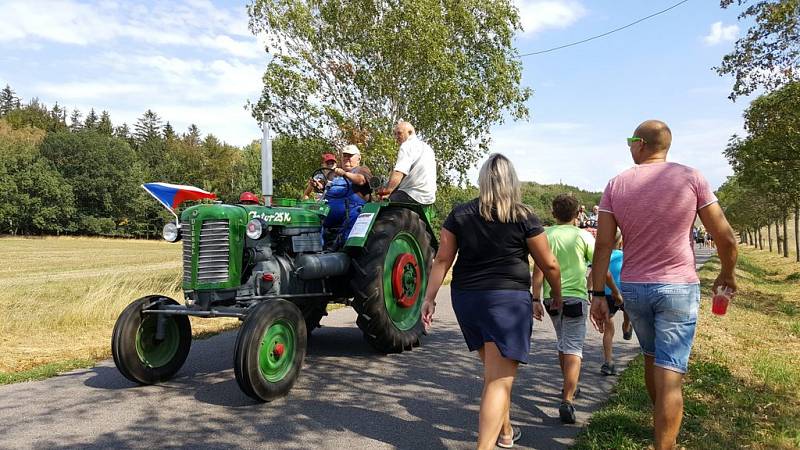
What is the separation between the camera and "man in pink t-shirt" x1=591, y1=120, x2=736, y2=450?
3.13 m

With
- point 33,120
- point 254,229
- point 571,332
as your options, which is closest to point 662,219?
point 571,332

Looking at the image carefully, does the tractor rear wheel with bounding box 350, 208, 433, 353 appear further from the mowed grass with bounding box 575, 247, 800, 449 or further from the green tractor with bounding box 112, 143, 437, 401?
the mowed grass with bounding box 575, 247, 800, 449

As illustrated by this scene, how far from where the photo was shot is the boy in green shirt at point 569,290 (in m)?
4.41

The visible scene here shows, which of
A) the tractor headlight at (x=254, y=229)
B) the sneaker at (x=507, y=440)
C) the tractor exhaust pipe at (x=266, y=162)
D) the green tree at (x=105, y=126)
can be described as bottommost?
the sneaker at (x=507, y=440)

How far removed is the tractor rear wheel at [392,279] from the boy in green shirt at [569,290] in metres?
1.69

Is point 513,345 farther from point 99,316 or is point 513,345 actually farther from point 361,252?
point 99,316

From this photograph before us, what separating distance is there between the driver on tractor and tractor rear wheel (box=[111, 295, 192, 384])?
180 centimetres

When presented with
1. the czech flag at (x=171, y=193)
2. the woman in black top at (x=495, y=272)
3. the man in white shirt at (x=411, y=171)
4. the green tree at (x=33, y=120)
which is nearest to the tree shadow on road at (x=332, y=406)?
the woman in black top at (x=495, y=272)

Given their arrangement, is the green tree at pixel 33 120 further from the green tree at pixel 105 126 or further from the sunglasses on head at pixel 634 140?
the sunglasses on head at pixel 634 140

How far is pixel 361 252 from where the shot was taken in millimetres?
6090

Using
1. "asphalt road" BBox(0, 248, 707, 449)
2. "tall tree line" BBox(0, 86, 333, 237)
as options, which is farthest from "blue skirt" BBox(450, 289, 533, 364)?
"tall tree line" BBox(0, 86, 333, 237)

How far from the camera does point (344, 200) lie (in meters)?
6.51

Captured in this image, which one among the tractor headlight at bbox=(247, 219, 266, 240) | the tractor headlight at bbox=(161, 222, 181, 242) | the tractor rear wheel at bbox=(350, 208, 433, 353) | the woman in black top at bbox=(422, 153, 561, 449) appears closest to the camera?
the woman in black top at bbox=(422, 153, 561, 449)

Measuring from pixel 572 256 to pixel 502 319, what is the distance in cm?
171
